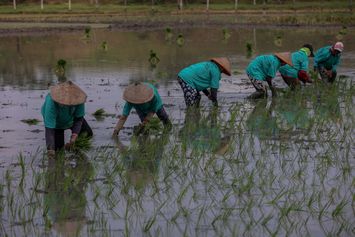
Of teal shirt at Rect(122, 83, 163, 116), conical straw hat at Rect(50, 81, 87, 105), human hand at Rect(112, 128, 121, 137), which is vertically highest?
conical straw hat at Rect(50, 81, 87, 105)

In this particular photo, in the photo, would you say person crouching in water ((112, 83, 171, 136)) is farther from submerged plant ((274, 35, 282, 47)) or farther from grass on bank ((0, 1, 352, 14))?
grass on bank ((0, 1, 352, 14))

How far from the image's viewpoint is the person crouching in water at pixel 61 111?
7.00 m

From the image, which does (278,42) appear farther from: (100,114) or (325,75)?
(100,114)

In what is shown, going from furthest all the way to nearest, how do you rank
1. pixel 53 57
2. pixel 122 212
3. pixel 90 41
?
pixel 90 41
pixel 53 57
pixel 122 212

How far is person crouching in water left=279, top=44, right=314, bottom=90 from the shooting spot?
11.4 metres

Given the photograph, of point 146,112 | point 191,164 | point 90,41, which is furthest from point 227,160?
point 90,41

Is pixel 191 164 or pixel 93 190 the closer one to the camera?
pixel 93 190

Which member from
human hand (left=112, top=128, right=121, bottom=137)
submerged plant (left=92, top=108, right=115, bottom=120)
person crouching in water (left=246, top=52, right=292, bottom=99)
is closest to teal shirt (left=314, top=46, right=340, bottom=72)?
person crouching in water (left=246, top=52, right=292, bottom=99)

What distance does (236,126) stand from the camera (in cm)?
899

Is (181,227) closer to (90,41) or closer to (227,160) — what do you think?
(227,160)

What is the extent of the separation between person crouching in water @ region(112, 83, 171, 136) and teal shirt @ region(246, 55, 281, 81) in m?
2.87

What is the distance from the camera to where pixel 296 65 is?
11.4 meters

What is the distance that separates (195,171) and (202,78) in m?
3.16

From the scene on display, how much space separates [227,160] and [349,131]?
6.59 ft
